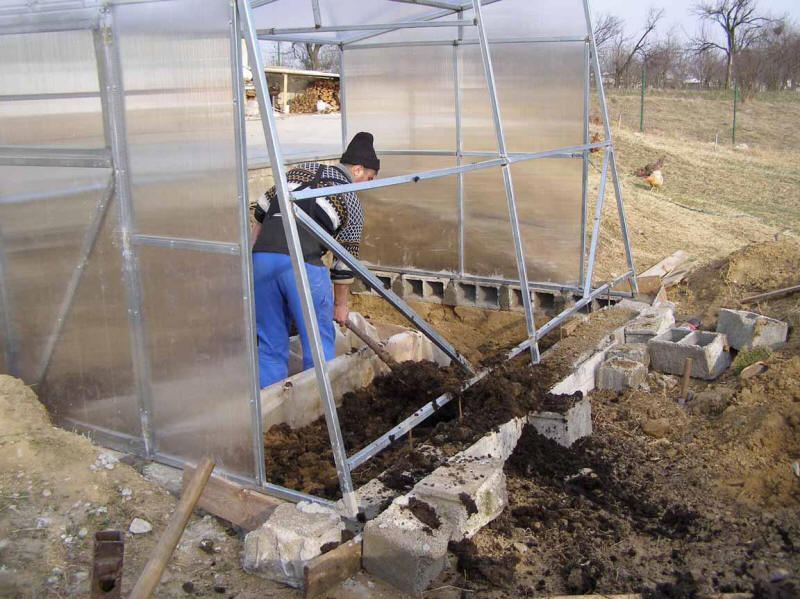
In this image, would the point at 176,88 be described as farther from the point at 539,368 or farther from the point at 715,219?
the point at 715,219

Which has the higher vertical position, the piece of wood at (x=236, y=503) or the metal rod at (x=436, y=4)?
the metal rod at (x=436, y=4)

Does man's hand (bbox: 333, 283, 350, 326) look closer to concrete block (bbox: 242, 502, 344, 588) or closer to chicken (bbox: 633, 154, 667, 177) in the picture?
concrete block (bbox: 242, 502, 344, 588)

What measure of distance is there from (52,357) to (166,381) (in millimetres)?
1090

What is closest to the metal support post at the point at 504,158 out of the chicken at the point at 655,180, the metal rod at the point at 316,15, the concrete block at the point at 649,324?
the concrete block at the point at 649,324

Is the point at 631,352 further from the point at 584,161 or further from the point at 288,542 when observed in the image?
the point at 288,542

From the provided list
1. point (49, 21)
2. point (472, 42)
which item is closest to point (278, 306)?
point (49, 21)

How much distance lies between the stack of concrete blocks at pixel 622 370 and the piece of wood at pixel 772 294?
2154 millimetres

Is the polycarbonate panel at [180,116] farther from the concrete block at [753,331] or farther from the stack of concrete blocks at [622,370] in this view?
the concrete block at [753,331]

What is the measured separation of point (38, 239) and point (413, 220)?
4908 mm

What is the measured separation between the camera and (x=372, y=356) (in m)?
6.30

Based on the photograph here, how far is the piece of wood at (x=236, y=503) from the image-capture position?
4.01 meters

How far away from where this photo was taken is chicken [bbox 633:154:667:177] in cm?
1614

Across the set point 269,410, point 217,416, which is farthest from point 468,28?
point 217,416

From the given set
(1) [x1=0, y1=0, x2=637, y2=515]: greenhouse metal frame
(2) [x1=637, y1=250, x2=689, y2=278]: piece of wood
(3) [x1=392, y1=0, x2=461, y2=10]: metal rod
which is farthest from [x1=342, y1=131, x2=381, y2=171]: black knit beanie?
(2) [x1=637, y1=250, x2=689, y2=278]: piece of wood
